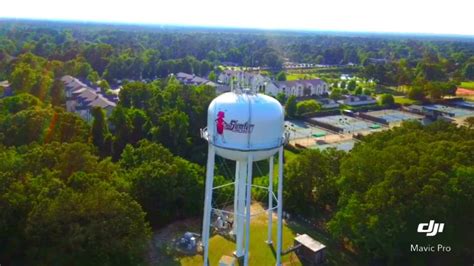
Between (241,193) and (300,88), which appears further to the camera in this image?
(300,88)

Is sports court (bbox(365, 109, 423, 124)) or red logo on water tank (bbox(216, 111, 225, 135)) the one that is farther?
sports court (bbox(365, 109, 423, 124))

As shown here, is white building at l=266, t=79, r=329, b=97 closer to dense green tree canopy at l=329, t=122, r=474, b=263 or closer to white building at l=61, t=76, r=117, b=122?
white building at l=61, t=76, r=117, b=122

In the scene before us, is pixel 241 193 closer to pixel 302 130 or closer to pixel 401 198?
pixel 401 198

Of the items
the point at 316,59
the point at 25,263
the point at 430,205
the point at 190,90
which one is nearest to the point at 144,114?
the point at 190,90

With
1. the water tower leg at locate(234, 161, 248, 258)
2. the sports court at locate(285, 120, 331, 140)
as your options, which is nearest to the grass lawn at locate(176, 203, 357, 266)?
the water tower leg at locate(234, 161, 248, 258)

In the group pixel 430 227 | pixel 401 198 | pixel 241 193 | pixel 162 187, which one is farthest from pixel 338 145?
pixel 241 193

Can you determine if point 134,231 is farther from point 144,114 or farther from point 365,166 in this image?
point 144,114
